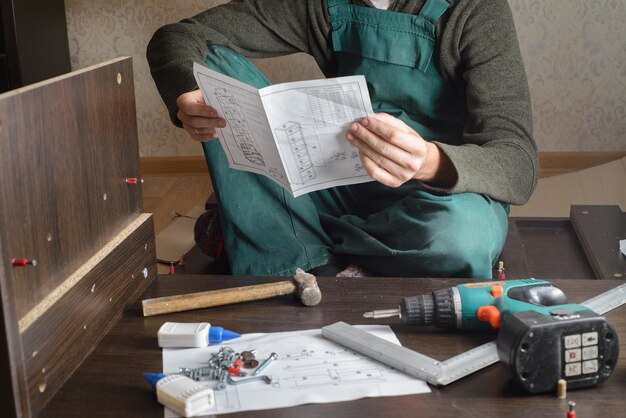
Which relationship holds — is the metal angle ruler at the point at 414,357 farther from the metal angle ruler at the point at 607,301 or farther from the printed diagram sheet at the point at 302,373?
the metal angle ruler at the point at 607,301

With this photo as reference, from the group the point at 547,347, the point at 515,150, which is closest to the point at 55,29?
the point at 515,150

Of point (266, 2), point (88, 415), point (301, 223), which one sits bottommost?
point (88, 415)

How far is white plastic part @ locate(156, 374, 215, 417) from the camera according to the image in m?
0.81

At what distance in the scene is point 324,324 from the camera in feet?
3.43

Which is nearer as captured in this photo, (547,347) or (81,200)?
(547,347)

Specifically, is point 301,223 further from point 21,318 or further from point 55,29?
point 55,29

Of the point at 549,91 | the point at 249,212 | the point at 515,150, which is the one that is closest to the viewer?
the point at 515,150

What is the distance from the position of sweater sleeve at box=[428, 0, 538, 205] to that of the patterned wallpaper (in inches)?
52.3

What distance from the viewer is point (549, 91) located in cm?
284

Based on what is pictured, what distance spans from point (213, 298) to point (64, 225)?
0.24m

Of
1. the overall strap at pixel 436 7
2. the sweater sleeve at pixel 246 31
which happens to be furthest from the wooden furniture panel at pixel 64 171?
the overall strap at pixel 436 7

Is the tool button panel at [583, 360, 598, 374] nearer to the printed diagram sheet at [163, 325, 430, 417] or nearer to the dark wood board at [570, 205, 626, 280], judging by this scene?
A: the printed diagram sheet at [163, 325, 430, 417]

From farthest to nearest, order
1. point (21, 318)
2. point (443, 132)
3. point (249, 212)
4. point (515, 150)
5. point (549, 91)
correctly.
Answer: point (549, 91) → point (443, 132) → point (249, 212) → point (515, 150) → point (21, 318)

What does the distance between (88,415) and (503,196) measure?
0.82 meters
